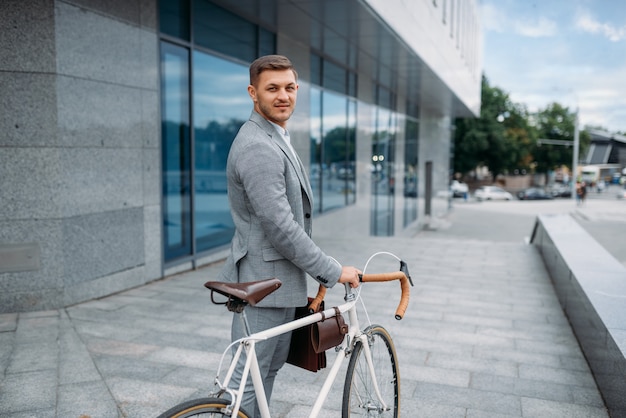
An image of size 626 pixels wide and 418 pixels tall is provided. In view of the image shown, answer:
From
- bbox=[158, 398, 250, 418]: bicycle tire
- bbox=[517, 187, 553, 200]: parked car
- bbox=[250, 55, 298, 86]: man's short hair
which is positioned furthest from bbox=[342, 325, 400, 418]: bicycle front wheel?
bbox=[517, 187, 553, 200]: parked car

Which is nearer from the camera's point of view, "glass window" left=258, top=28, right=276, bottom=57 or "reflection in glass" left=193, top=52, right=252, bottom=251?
"reflection in glass" left=193, top=52, right=252, bottom=251

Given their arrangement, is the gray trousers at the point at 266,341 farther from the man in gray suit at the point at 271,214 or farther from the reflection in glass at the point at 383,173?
the reflection in glass at the point at 383,173

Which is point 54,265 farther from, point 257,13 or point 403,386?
point 257,13

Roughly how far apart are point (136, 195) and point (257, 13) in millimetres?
3924

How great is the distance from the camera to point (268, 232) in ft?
7.29

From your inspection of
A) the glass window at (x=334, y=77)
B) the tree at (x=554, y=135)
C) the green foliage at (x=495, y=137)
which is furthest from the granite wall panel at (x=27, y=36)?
the tree at (x=554, y=135)

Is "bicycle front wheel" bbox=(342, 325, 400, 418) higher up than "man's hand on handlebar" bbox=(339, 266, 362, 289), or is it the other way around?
"man's hand on handlebar" bbox=(339, 266, 362, 289)

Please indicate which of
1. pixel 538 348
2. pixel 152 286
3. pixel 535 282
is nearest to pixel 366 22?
pixel 535 282

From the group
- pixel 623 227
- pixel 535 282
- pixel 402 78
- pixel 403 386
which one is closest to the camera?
pixel 403 386

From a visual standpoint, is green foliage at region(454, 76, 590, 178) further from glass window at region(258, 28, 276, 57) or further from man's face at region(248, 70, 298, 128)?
man's face at region(248, 70, 298, 128)

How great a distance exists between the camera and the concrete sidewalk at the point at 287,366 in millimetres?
3668

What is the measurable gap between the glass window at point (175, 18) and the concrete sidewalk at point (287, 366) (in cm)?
311

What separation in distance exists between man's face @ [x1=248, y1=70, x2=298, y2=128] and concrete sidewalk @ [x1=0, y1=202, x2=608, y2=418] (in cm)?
200

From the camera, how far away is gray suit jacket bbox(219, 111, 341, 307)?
85.7 inches
